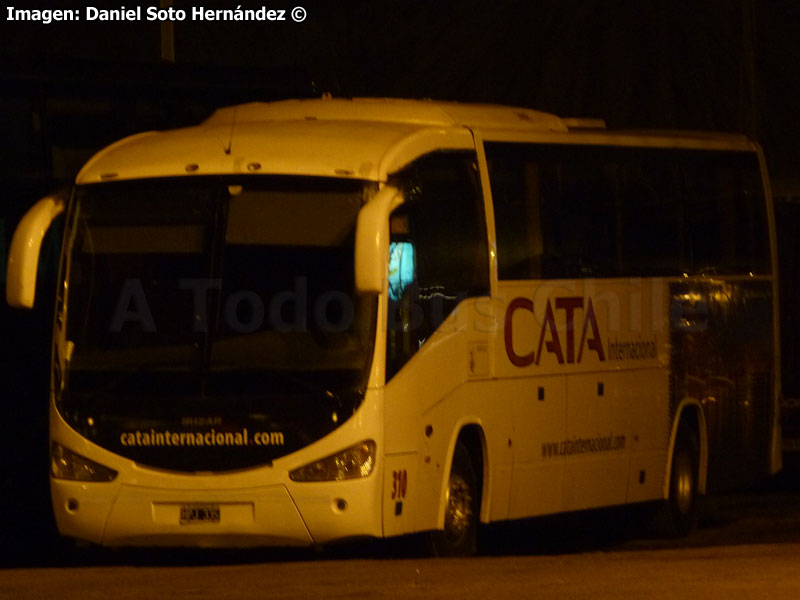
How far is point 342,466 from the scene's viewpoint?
444 inches

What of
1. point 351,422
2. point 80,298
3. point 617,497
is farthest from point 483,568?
point 617,497

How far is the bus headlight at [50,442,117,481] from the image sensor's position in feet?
37.6

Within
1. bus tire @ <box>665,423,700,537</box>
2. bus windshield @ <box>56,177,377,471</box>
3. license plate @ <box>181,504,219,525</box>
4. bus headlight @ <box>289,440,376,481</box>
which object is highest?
bus windshield @ <box>56,177,377,471</box>

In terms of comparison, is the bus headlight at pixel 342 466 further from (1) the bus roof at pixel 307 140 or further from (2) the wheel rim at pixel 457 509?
(1) the bus roof at pixel 307 140

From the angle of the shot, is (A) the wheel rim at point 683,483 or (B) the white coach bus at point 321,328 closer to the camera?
(B) the white coach bus at point 321,328

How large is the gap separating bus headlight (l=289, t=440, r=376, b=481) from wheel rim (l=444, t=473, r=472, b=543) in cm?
119

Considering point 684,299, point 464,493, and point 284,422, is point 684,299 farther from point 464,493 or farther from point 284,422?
point 284,422

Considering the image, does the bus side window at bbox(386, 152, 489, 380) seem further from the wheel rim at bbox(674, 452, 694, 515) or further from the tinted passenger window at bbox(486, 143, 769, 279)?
the wheel rim at bbox(674, 452, 694, 515)

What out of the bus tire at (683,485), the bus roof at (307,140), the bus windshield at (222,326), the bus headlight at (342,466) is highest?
the bus roof at (307,140)

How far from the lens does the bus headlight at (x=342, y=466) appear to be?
36.9 ft

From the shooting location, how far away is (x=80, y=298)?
11.8m

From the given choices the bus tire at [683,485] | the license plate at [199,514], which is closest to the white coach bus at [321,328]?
the license plate at [199,514]

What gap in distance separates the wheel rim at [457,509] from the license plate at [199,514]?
179cm

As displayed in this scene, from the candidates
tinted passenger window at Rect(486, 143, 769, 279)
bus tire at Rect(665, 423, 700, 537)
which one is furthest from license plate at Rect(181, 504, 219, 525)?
bus tire at Rect(665, 423, 700, 537)
